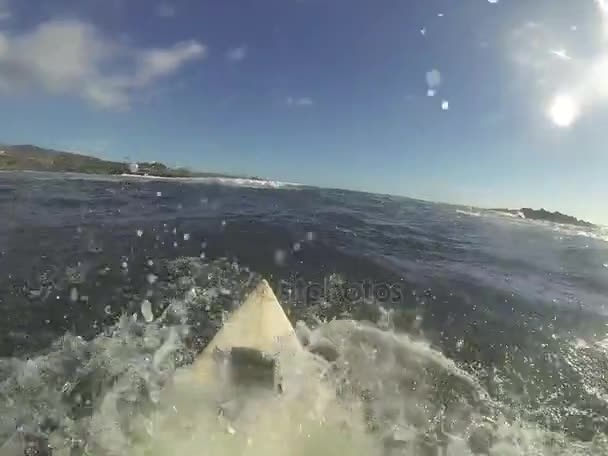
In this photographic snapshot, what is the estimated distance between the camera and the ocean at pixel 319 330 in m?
4.54

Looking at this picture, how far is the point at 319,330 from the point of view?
6.98 meters

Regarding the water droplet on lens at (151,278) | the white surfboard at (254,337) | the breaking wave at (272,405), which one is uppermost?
the white surfboard at (254,337)

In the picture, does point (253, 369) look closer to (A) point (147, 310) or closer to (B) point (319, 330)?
(B) point (319, 330)

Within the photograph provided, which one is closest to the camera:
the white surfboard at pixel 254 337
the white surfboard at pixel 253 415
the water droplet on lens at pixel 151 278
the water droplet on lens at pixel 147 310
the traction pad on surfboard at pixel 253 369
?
the white surfboard at pixel 253 415

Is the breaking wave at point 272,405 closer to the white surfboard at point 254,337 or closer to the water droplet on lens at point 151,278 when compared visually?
the white surfboard at point 254,337

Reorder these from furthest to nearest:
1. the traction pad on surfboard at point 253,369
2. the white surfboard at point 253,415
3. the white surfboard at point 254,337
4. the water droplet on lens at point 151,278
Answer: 1. the water droplet on lens at point 151,278
2. the white surfboard at point 254,337
3. the traction pad on surfboard at point 253,369
4. the white surfboard at point 253,415

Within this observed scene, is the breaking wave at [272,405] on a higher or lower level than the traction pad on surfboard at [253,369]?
lower

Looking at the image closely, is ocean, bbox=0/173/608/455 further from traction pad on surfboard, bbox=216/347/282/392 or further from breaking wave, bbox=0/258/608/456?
traction pad on surfboard, bbox=216/347/282/392

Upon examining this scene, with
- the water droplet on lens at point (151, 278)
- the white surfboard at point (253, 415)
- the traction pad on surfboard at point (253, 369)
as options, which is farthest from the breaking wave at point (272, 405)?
the water droplet on lens at point (151, 278)

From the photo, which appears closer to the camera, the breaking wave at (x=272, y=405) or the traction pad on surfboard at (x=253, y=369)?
the breaking wave at (x=272, y=405)

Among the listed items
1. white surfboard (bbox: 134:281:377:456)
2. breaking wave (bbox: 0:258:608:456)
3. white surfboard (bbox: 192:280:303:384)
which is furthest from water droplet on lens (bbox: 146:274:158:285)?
white surfboard (bbox: 134:281:377:456)

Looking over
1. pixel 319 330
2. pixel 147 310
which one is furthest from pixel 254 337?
pixel 147 310

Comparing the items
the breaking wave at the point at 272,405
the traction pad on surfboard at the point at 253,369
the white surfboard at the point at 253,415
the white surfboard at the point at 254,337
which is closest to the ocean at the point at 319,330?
the breaking wave at the point at 272,405

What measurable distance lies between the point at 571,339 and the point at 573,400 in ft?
9.41
